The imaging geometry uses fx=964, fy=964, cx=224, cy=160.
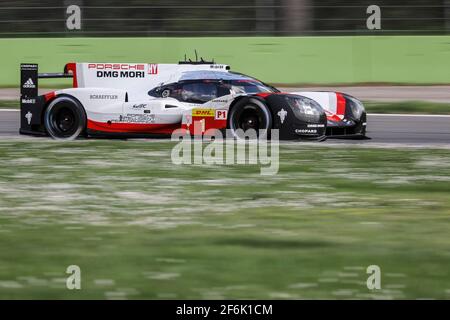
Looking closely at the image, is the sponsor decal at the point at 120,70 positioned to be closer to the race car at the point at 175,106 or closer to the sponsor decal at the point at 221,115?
the race car at the point at 175,106

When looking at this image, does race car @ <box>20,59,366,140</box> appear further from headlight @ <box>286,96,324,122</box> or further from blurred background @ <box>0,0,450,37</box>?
blurred background @ <box>0,0,450,37</box>

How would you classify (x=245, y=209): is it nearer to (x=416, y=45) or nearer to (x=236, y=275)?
(x=236, y=275)

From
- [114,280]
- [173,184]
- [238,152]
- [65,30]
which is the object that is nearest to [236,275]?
[114,280]

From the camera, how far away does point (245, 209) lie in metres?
8.50

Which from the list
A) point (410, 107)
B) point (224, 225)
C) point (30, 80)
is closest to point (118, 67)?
point (30, 80)

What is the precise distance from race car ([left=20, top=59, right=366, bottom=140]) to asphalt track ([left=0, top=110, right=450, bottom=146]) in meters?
1.04

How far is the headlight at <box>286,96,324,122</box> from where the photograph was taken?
12164mm

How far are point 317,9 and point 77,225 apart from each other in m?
13.6

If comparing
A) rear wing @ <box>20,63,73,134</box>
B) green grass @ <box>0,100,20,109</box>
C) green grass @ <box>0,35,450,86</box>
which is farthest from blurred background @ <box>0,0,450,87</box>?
rear wing @ <box>20,63,73,134</box>

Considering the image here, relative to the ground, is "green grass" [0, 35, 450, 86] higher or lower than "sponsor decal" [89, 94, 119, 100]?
higher

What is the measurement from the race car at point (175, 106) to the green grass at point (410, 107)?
4668 mm

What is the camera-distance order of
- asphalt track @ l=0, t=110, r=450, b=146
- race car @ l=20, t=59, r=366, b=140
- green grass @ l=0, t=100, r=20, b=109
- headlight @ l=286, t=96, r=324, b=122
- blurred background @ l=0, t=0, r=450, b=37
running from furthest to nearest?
blurred background @ l=0, t=0, r=450, b=37 → green grass @ l=0, t=100, r=20, b=109 → asphalt track @ l=0, t=110, r=450, b=146 → race car @ l=20, t=59, r=366, b=140 → headlight @ l=286, t=96, r=324, b=122

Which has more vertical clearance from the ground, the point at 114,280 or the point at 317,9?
the point at 317,9
